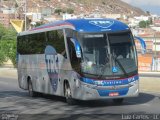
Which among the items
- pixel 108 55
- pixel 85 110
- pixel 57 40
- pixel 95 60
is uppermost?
pixel 57 40

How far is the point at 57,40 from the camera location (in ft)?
66.8

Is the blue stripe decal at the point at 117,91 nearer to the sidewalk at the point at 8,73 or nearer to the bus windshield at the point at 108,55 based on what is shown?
the bus windshield at the point at 108,55

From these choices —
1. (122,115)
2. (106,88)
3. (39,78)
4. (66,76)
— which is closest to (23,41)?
(39,78)

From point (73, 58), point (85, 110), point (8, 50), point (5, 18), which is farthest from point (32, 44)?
point (5, 18)

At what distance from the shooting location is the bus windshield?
18.3 metres

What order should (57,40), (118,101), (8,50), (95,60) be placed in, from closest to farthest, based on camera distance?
(95,60) → (118,101) → (57,40) → (8,50)

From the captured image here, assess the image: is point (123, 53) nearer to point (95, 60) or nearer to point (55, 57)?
point (95, 60)

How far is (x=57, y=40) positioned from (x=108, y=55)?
266 cm

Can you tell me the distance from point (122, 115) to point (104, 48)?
11.6 feet

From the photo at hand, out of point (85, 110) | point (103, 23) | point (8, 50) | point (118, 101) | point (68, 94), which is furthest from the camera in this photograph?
point (8, 50)

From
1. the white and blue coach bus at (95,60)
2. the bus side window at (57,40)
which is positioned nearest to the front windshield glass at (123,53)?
the white and blue coach bus at (95,60)

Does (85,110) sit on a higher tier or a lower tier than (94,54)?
lower

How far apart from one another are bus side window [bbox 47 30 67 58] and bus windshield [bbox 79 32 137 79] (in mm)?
1278

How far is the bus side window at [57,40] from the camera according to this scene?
19.8 meters
